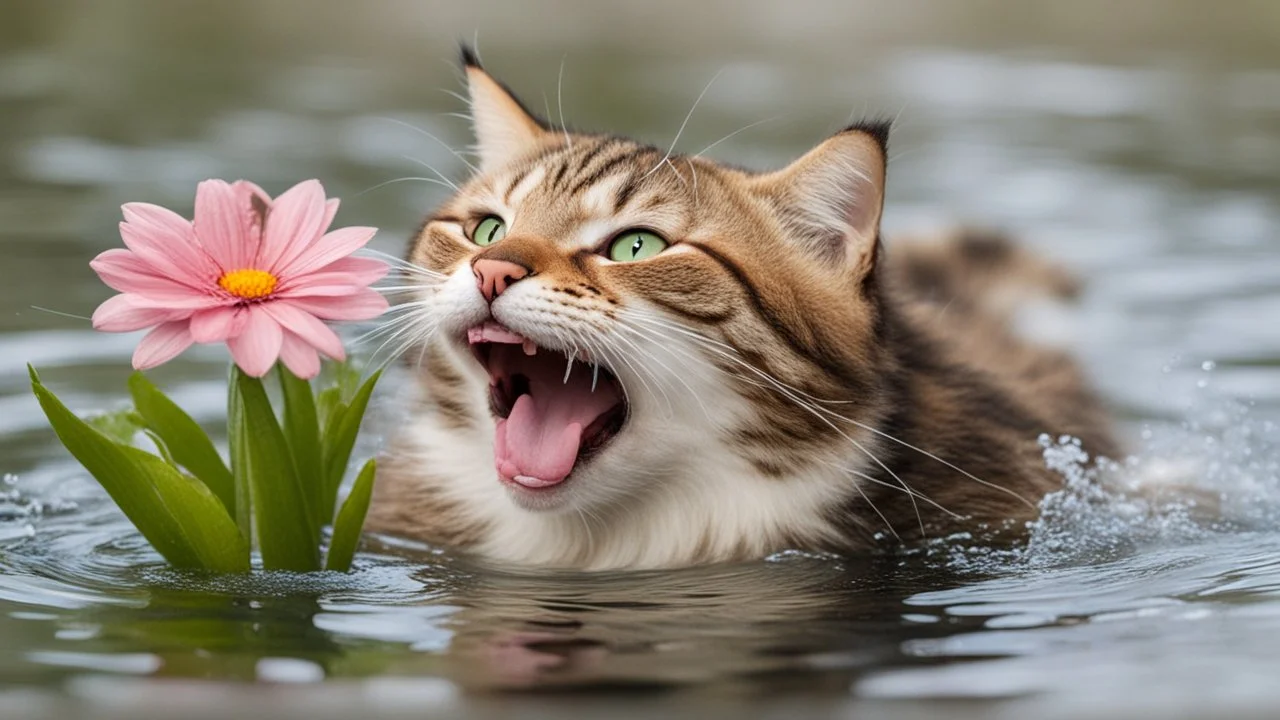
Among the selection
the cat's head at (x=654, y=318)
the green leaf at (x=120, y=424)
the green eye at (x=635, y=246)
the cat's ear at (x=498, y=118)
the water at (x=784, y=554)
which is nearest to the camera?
the water at (x=784, y=554)

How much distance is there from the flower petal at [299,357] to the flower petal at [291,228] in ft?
0.73

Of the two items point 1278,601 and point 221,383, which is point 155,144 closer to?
point 221,383

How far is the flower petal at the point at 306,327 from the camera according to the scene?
3.90 metres

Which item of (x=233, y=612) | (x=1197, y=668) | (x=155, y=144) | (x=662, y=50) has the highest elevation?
(x=662, y=50)

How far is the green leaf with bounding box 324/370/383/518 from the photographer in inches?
172

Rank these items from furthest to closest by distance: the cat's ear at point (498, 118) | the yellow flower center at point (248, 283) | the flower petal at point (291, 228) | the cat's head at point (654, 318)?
1. the cat's ear at point (498, 118)
2. the cat's head at point (654, 318)
3. the flower petal at point (291, 228)
4. the yellow flower center at point (248, 283)

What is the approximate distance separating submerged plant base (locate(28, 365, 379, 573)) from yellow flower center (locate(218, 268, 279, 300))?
0.25 meters

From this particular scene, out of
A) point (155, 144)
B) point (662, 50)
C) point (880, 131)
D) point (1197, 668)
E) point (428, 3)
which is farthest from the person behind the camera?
point (428, 3)

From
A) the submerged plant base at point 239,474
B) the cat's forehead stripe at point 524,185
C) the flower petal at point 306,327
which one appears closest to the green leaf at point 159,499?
the submerged plant base at point 239,474

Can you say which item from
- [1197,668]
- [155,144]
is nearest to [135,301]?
[1197,668]

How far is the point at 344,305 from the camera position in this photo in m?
4.01

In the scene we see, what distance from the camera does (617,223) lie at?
4.60m

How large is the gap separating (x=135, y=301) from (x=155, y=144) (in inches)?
318

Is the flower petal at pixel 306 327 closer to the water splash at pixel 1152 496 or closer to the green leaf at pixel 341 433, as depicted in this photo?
the green leaf at pixel 341 433
